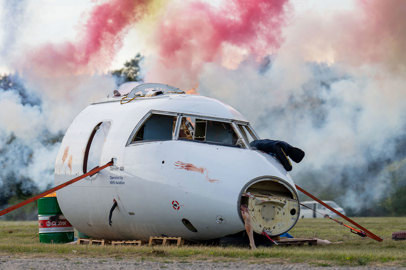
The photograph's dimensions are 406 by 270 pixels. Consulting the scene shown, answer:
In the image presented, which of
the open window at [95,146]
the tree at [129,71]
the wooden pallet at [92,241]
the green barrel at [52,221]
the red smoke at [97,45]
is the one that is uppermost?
the tree at [129,71]

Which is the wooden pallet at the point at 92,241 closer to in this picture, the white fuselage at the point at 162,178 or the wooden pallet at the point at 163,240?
the white fuselage at the point at 162,178

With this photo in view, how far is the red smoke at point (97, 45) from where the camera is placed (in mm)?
39312

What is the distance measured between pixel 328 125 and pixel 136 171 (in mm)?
33001

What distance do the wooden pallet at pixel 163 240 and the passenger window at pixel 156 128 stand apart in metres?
2.71

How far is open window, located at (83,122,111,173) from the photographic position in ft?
79.0

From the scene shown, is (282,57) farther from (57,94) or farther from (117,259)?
(117,259)

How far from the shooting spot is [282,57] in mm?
52156

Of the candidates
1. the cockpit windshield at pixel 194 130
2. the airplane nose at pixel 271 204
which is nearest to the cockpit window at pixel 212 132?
the cockpit windshield at pixel 194 130

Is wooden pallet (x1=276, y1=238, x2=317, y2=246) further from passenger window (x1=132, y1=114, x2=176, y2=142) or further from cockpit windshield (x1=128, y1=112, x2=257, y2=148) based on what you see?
passenger window (x1=132, y1=114, x2=176, y2=142)

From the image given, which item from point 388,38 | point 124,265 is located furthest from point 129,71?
point 124,265

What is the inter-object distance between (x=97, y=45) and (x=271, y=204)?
21169 millimetres

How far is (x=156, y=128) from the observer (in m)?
22.9

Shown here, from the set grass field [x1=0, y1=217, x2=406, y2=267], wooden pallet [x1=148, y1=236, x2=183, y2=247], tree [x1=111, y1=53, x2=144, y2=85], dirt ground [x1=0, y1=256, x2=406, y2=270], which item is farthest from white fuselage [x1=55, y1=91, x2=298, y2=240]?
tree [x1=111, y1=53, x2=144, y2=85]

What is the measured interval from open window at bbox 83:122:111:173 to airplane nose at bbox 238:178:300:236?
4923mm
